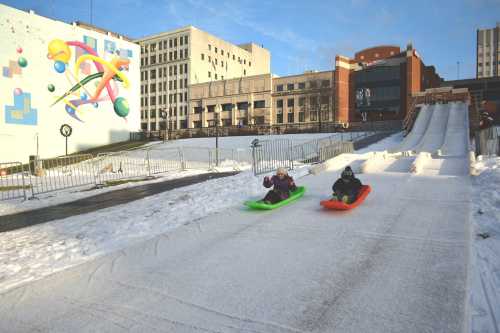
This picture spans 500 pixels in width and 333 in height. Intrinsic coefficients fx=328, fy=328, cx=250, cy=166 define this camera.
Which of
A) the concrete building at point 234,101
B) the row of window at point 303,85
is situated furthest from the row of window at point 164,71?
the row of window at point 303,85

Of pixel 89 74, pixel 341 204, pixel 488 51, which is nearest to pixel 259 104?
pixel 89 74

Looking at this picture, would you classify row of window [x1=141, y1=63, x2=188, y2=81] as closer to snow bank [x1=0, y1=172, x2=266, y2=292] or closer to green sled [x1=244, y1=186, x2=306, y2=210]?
snow bank [x1=0, y1=172, x2=266, y2=292]

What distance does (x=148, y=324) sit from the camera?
331 centimetres

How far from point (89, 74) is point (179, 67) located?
47.1 meters

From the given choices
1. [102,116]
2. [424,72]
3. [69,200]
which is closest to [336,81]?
[424,72]

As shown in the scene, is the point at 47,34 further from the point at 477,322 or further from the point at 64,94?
the point at 477,322

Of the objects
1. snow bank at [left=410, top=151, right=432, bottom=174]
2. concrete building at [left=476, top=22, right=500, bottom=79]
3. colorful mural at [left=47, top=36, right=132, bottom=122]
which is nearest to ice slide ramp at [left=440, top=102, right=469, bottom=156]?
snow bank at [left=410, top=151, right=432, bottom=174]

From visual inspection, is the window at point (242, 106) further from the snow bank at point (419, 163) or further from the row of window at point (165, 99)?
the snow bank at point (419, 163)

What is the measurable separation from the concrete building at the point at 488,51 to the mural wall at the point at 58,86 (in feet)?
378

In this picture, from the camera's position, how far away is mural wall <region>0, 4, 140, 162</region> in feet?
105

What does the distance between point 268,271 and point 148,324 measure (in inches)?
69.3

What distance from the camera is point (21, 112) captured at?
32.7 metres

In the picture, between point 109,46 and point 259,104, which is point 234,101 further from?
point 109,46

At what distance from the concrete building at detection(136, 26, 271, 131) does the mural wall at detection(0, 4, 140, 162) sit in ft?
124
